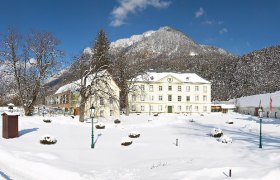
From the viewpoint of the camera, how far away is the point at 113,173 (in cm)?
1738

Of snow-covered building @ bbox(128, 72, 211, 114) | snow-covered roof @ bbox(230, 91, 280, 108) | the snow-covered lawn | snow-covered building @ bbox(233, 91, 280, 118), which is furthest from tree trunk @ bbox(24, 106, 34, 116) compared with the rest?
snow-covered roof @ bbox(230, 91, 280, 108)

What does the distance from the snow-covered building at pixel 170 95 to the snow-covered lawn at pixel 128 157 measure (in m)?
41.9

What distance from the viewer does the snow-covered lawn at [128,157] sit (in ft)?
51.8

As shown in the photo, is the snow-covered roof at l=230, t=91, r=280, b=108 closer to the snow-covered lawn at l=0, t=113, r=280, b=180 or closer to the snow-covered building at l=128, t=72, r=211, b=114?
the snow-covered building at l=128, t=72, r=211, b=114

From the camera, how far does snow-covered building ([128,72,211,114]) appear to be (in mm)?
80312

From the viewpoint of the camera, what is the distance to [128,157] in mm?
23156

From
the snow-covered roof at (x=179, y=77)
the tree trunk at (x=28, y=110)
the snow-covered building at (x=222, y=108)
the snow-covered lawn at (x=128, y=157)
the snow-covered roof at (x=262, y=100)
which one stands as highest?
the snow-covered roof at (x=179, y=77)

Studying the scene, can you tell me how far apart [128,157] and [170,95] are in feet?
195

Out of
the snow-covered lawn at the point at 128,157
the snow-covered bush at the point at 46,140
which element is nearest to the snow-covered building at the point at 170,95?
the snow-covered lawn at the point at 128,157

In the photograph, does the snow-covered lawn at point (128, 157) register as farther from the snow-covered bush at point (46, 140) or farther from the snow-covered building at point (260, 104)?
the snow-covered building at point (260, 104)

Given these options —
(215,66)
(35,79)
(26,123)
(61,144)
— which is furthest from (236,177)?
(215,66)

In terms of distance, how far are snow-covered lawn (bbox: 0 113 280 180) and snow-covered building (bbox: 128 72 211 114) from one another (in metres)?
41.9

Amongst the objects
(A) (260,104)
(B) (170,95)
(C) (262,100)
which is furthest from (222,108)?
(A) (260,104)

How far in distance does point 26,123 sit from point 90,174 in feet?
74.4
